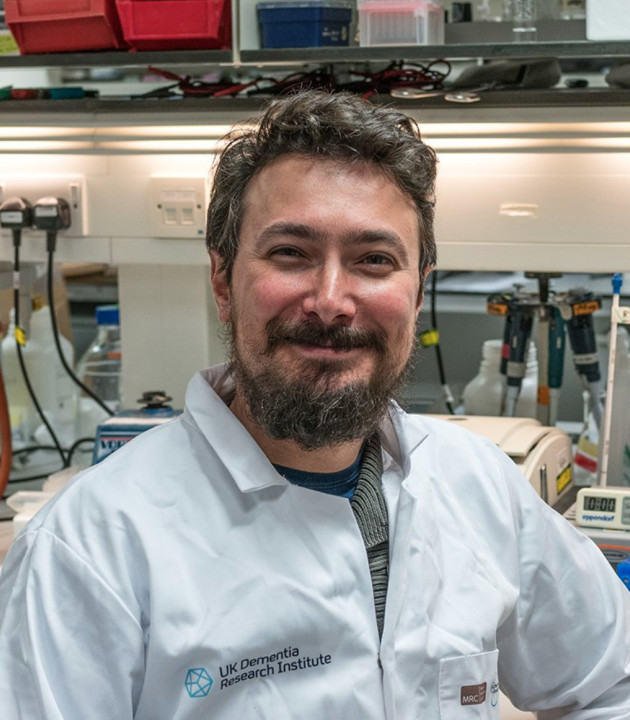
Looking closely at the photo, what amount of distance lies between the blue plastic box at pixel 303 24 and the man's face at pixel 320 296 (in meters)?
0.64

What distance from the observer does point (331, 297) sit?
1190mm

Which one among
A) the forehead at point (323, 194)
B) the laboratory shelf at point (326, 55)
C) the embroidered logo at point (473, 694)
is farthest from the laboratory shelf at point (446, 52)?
the embroidered logo at point (473, 694)

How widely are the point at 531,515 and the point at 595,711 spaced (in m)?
0.26

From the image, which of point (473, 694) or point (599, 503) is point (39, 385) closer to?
point (599, 503)

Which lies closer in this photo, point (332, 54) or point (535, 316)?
point (332, 54)

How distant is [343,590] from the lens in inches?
47.8

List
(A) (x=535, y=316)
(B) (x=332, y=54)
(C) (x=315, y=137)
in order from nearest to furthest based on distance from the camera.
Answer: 1. (C) (x=315, y=137)
2. (B) (x=332, y=54)
3. (A) (x=535, y=316)

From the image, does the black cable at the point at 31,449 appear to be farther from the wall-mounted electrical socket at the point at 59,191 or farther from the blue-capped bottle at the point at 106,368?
the wall-mounted electrical socket at the point at 59,191

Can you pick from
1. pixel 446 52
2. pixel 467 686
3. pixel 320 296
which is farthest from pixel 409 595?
pixel 446 52

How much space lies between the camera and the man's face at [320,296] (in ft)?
3.98

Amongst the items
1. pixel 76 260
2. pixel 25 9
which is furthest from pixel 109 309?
pixel 25 9

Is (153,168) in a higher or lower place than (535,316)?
higher

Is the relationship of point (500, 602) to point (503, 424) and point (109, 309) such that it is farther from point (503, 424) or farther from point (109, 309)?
point (109, 309)

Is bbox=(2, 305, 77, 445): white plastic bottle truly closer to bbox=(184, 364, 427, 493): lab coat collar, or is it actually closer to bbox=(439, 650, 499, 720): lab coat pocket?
bbox=(184, 364, 427, 493): lab coat collar
